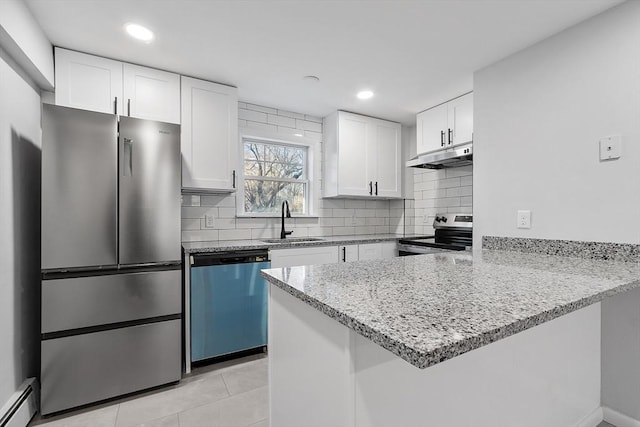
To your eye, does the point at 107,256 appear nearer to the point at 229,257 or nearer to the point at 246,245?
the point at 229,257

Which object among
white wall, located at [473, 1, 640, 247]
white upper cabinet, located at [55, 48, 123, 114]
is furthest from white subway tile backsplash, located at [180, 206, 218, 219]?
white wall, located at [473, 1, 640, 247]

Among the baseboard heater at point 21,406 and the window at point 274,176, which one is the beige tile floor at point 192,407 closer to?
the baseboard heater at point 21,406

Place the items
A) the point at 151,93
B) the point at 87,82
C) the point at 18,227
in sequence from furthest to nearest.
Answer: the point at 151,93 → the point at 87,82 → the point at 18,227

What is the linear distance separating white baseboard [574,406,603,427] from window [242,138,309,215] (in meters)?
2.71

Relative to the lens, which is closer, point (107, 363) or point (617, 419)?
point (617, 419)

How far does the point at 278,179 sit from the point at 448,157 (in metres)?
1.73

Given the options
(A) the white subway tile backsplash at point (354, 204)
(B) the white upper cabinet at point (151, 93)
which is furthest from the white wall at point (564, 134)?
(B) the white upper cabinet at point (151, 93)

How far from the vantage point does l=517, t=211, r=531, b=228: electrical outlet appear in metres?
1.97

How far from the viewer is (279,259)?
2.59 metres

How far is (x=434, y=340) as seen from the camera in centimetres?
53

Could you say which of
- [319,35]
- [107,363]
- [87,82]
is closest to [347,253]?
[319,35]

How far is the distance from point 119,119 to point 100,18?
0.56 m

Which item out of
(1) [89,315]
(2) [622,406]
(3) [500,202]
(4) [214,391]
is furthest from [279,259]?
(2) [622,406]

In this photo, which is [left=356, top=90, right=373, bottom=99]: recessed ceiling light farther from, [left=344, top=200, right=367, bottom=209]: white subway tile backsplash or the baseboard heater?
the baseboard heater
